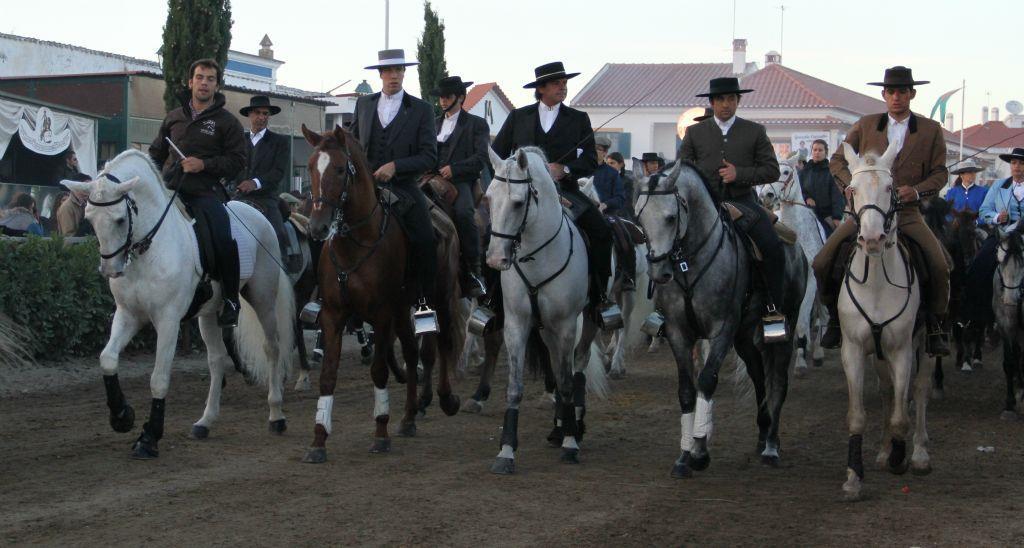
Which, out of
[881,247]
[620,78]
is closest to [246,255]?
[881,247]

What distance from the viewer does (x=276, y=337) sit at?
36.0 feet

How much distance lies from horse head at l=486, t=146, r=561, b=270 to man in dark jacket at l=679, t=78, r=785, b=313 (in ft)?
4.59

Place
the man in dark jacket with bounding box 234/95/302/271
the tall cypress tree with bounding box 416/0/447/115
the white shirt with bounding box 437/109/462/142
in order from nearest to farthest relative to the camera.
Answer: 1. the white shirt with bounding box 437/109/462/142
2. the man in dark jacket with bounding box 234/95/302/271
3. the tall cypress tree with bounding box 416/0/447/115

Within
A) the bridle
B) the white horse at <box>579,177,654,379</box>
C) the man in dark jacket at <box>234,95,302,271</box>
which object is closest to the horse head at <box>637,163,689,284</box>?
the bridle

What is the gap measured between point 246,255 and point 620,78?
73.2m

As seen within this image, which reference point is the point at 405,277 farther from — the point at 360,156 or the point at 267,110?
the point at 267,110

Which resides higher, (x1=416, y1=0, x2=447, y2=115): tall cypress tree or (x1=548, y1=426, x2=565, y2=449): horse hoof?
(x1=416, y1=0, x2=447, y2=115): tall cypress tree

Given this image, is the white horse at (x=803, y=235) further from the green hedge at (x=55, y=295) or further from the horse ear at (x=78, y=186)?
the horse ear at (x=78, y=186)

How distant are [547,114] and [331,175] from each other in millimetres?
2296

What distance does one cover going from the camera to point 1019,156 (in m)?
14.8

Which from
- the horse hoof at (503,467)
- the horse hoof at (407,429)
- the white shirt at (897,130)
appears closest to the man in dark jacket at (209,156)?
the horse hoof at (407,429)

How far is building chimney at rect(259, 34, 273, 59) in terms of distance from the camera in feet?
152

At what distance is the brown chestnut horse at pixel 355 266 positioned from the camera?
884 cm

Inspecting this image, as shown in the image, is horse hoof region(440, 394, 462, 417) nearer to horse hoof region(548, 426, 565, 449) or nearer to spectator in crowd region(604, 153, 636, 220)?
horse hoof region(548, 426, 565, 449)
